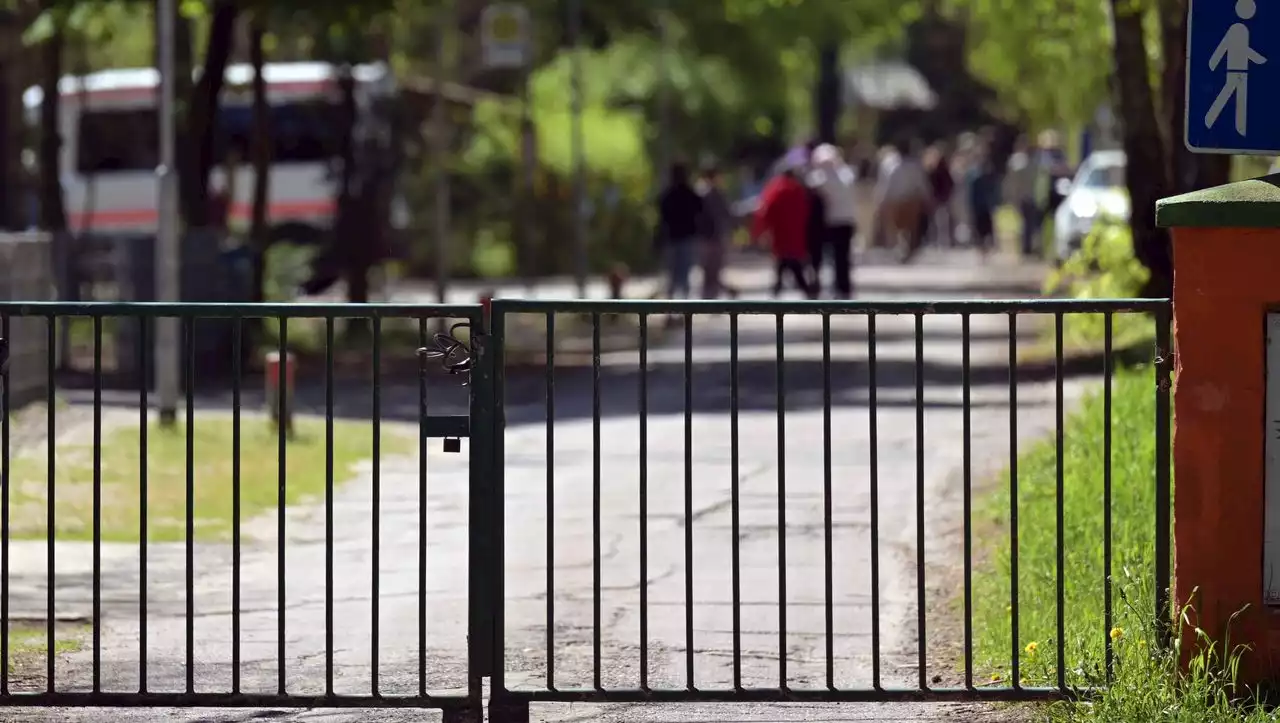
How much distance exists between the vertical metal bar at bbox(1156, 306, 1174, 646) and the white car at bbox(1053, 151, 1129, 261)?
896 inches

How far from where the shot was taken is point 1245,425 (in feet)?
23.2

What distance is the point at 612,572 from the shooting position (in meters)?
11.0

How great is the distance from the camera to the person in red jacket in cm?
2766

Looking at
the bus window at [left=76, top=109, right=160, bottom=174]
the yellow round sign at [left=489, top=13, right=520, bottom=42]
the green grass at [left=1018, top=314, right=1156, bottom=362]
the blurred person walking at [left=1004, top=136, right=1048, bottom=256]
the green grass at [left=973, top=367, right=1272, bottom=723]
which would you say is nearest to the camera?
the green grass at [left=973, top=367, right=1272, bottom=723]

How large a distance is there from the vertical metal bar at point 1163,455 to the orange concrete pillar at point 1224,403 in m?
0.06

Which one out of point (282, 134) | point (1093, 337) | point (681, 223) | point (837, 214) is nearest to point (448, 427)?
point (1093, 337)

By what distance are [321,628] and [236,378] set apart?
7.78ft

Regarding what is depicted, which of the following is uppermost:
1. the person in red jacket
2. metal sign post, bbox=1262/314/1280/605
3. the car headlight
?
the car headlight

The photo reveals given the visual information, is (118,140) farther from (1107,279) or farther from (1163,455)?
(1163,455)

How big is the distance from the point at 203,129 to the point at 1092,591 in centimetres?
1511

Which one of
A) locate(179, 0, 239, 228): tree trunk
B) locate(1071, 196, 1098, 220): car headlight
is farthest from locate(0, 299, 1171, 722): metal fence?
locate(1071, 196, 1098, 220): car headlight

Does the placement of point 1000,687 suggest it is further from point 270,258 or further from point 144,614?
point 270,258

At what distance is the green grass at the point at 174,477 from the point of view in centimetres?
1243

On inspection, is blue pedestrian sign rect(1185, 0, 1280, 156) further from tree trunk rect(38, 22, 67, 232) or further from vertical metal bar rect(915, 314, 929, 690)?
tree trunk rect(38, 22, 67, 232)
